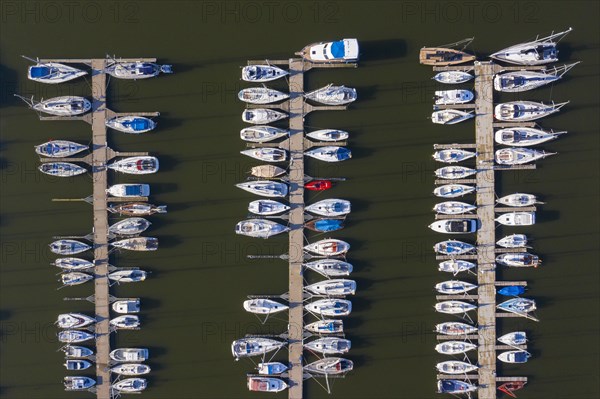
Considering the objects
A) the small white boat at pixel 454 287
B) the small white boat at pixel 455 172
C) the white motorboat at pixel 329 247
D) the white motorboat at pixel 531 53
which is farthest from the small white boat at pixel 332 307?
the white motorboat at pixel 531 53

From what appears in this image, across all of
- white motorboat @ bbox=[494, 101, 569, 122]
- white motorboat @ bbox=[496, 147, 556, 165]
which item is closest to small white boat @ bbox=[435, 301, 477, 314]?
white motorboat @ bbox=[496, 147, 556, 165]

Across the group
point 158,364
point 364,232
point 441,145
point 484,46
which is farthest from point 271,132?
point 158,364

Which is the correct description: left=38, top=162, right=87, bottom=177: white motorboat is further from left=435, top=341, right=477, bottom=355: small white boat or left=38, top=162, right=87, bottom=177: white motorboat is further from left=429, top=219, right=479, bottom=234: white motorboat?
left=435, top=341, right=477, bottom=355: small white boat

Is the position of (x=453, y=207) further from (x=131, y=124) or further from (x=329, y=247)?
(x=131, y=124)

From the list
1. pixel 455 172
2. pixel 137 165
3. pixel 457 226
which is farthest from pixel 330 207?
pixel 137 165

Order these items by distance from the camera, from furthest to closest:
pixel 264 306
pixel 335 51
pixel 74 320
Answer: pixel 74 320 < pixel 264 306 < pixel 335 51
